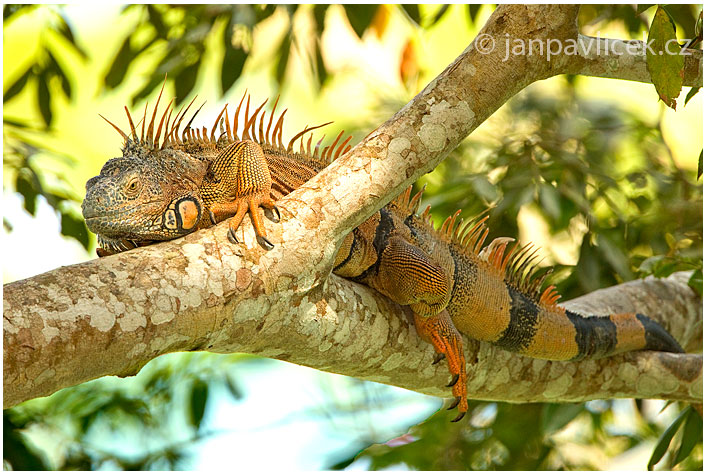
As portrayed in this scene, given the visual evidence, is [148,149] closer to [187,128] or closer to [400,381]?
[187,128]

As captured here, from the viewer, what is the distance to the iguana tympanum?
270cm

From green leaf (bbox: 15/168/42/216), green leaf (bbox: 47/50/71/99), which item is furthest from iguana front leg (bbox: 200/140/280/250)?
green leaf (bbox: 47/50/71/99)

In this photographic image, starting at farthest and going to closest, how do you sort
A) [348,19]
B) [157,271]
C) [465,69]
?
[348,19] < [465,69] < [157,271]

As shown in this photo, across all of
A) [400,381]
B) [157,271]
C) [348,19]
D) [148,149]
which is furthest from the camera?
[348,19]

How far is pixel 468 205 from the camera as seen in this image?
473 centimetres

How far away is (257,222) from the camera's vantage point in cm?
232

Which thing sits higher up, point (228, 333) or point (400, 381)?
point (228, 333)

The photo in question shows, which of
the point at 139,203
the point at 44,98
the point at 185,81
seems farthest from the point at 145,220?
the point at 44,98

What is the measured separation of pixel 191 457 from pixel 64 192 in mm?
1892

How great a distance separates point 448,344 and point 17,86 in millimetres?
2895

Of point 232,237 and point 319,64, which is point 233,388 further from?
point 232,237

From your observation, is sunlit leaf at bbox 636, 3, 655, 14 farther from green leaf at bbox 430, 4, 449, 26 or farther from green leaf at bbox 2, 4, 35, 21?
green leaf at bbox 2, 4, 35, 21

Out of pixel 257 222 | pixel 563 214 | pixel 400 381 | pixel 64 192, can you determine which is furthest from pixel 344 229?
pixel 563 214

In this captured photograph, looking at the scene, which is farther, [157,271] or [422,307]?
[422,307]
